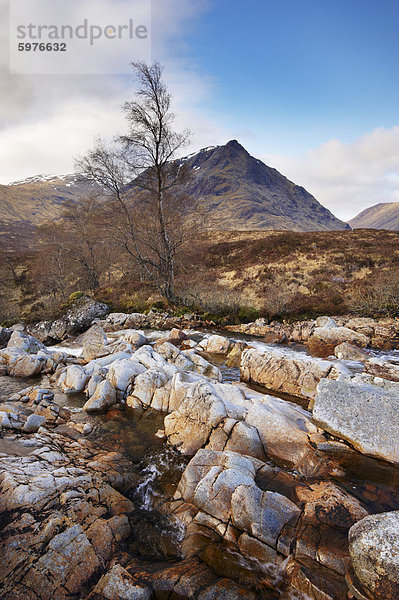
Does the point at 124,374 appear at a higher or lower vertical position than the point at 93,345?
higher

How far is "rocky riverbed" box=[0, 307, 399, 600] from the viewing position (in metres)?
3.10

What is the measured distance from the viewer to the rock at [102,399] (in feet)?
24.4

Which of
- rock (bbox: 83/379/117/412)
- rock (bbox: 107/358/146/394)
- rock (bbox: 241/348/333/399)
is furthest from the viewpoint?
rock (bbox: 241/348/333/399)

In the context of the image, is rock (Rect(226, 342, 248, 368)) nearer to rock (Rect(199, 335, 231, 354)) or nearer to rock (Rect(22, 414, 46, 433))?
rock (Rect(199, 335, 231, 354))

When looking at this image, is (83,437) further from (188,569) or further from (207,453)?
(188,569)

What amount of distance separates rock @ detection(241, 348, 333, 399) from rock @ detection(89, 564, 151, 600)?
21.0 ft

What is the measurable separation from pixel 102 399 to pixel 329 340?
1023 centimetres

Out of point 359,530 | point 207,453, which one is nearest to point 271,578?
point 359,530

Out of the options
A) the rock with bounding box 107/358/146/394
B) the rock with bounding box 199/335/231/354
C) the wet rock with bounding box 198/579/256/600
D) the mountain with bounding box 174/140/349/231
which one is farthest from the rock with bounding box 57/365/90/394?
the mountain with bounding box 174/140/349/231

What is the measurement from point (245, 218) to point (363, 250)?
107433 mm

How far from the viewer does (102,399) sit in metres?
7.50

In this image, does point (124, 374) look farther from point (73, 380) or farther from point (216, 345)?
point (216, 345)

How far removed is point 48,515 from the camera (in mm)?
3555

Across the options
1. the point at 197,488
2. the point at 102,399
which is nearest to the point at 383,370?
the point at 197,488
